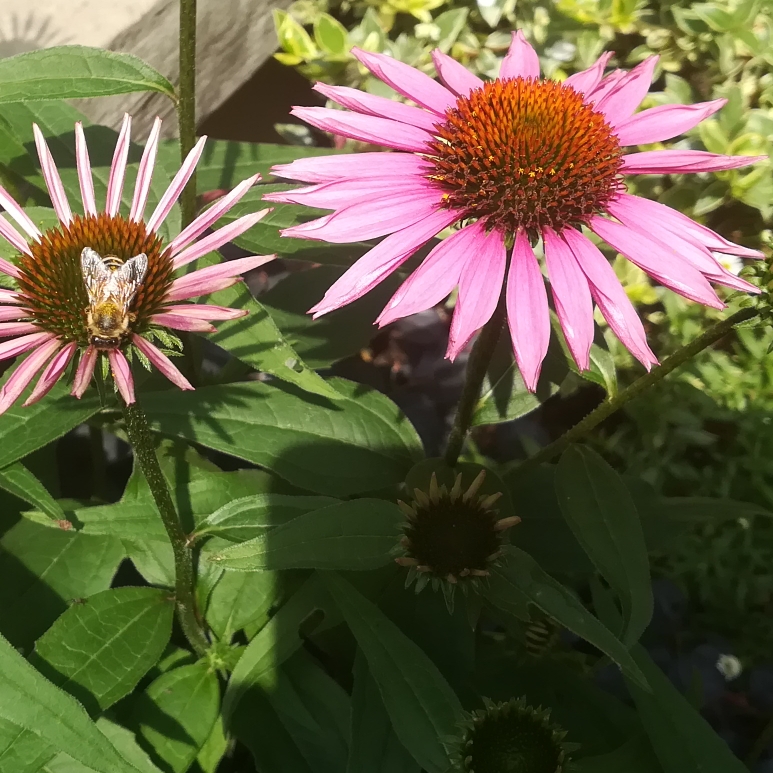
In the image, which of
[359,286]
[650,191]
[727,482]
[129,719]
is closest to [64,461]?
[129,719]

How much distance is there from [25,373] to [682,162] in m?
0.66

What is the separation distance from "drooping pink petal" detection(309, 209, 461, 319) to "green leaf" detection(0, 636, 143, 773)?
1.18ft

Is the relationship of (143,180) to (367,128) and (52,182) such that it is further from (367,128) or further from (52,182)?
(367,128)

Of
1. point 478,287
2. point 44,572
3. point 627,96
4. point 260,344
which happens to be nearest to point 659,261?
point 478,287

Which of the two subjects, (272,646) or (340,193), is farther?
(272,646)

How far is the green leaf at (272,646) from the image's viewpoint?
75 cm

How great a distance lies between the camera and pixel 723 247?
63 centimetres

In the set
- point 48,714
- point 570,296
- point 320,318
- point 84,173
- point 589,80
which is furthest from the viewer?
point 320,318

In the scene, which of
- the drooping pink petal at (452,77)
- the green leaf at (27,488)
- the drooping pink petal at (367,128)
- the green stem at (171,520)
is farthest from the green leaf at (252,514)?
the drooping pink petal at (452,77)

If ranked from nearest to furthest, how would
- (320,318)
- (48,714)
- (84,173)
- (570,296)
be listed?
1. (48,714)
2. (570,296)
3. (84,173)
4. (320,318)

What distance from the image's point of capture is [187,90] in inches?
27.2

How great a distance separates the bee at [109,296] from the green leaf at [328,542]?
0.76 ft

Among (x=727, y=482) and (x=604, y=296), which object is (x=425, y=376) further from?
(x=604, y=296)

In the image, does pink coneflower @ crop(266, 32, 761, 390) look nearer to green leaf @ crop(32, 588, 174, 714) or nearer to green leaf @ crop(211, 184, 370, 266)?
green leaf @ crop(211, 184, 370, 266)
